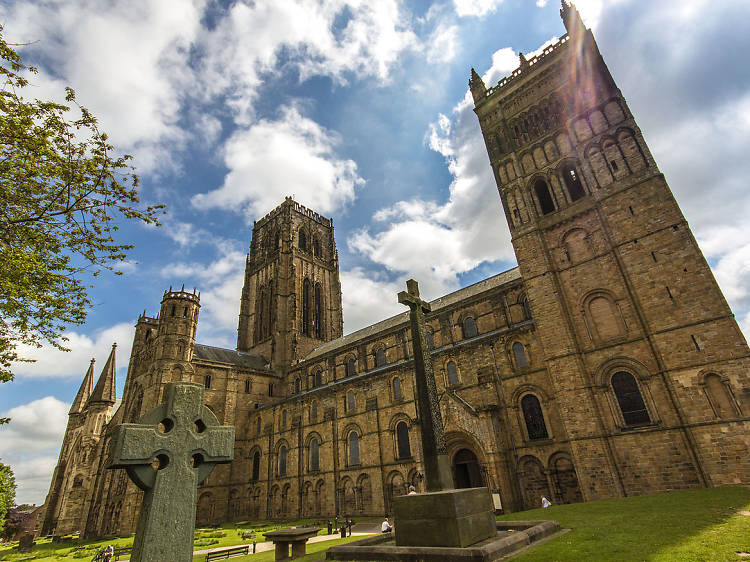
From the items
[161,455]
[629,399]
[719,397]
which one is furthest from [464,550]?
[719,397]

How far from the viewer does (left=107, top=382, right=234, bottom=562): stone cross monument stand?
4348 mm

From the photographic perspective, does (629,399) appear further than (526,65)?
No

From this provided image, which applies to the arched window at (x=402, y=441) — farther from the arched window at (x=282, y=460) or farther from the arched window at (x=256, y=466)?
the arched window at (x=256, y=466)

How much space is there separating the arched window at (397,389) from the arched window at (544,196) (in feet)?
52.3

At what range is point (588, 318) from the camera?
20.7 metres

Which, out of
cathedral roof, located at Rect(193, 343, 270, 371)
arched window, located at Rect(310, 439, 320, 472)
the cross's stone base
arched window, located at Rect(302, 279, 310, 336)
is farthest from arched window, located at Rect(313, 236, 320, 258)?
the cross's stone base

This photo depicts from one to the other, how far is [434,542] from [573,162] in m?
23.4

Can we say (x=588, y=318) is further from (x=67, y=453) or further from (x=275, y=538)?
(x=67, y=453)

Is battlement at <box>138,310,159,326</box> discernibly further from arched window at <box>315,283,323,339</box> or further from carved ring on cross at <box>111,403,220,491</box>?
carved ring on cross at <box>111,403,220,491</box>

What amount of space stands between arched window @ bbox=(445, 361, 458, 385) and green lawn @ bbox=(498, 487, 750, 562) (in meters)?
12.1

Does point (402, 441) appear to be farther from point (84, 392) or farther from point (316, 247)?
point (84, 392)

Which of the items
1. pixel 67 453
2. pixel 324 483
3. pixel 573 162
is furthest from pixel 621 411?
pixel 67 453

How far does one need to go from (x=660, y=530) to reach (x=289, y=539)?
418 inches

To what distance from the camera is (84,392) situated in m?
52.7
